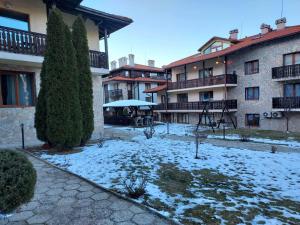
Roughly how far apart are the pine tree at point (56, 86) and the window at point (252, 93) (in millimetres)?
17146

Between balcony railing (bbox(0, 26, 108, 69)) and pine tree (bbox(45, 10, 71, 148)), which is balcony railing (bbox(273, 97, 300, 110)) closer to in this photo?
pine tree (bbox(45, 10, 71, 148))

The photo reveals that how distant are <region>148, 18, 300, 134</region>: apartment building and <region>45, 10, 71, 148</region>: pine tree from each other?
11494 millimetres

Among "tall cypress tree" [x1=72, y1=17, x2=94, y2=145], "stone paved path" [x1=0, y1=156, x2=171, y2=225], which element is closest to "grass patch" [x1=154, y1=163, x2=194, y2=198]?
"stone paved path" [x1=0, y1=156, x2=171, y2=225]

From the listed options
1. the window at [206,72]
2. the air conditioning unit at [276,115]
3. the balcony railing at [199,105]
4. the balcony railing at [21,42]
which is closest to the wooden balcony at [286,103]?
the air conditioning unit at [276,115]

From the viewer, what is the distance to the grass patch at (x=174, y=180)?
162 inches

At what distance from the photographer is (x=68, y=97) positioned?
757 centimetres

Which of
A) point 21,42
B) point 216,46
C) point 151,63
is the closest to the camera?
point 21,42

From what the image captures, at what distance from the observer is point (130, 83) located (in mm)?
32844

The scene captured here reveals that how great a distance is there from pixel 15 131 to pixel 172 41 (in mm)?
20357

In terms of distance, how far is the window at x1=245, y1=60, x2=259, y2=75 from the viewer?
18.3 meters

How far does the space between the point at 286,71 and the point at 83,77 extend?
52.3 feet

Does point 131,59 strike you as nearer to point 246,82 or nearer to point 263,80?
point 246,82

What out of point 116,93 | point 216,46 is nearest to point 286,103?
point 216,46

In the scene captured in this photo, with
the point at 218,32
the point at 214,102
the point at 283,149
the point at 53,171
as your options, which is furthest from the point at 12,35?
the point at 218,32
